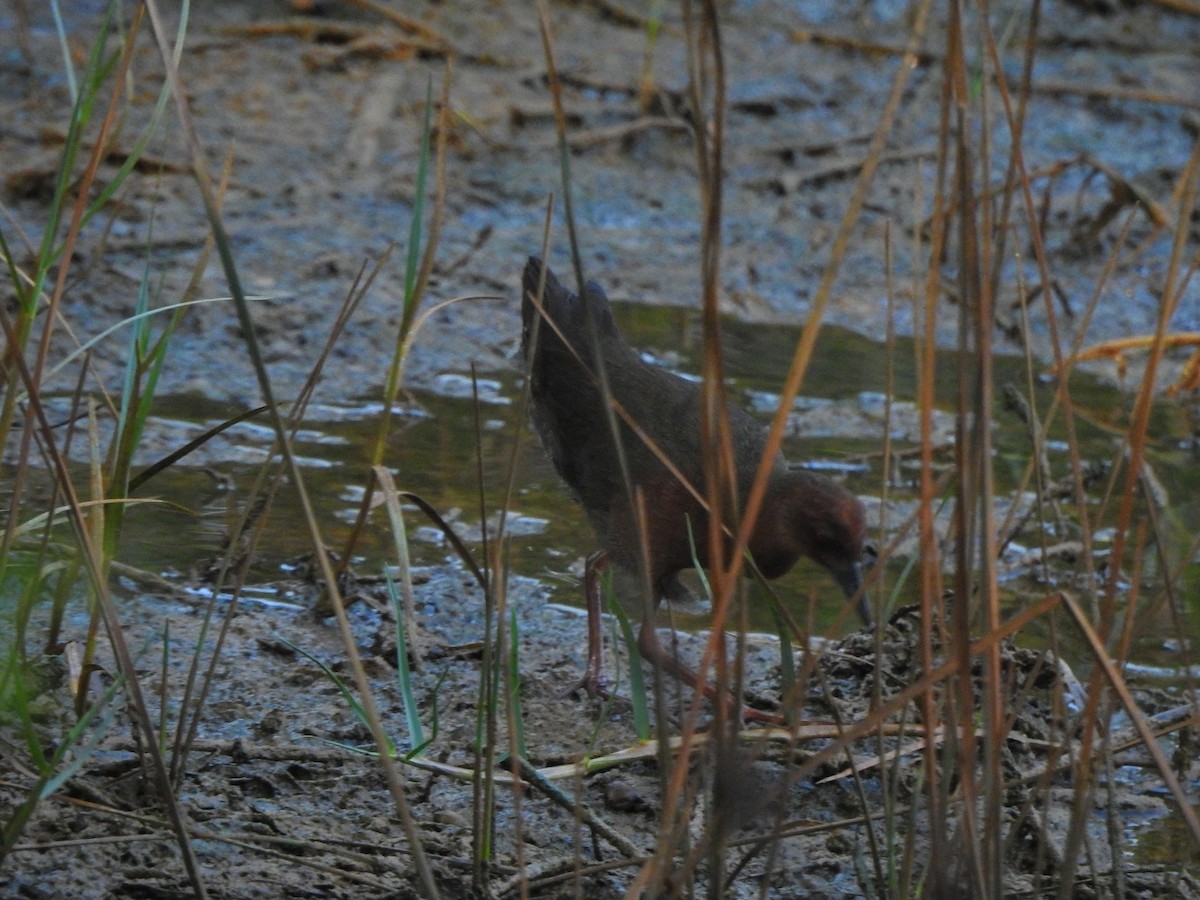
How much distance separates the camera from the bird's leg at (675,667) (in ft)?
7.13

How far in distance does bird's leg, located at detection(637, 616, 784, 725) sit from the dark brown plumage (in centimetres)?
6

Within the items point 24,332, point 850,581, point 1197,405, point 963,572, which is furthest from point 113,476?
point 1197,405

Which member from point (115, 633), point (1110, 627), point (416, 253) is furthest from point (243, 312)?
point (1110, 627)

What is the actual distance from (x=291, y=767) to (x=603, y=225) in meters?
5.27

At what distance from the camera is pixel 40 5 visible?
902 centimetres

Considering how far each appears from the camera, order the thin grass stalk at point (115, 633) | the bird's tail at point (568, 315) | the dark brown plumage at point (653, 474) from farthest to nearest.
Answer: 1. the bird's tail at point (568, 315)
2. the dark brown plumage at point (653, 474)
3. the thin grass stalk at point (115, 633)

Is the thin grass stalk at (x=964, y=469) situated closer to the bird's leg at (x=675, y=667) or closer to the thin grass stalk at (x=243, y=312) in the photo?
the bird's leg at (x=675, y=667)

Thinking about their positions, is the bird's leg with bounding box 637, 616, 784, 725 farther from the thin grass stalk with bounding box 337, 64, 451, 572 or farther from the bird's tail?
the bird's tail

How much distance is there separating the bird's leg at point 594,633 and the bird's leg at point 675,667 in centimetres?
15

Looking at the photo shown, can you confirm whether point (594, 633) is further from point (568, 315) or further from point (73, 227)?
point (73, 227)

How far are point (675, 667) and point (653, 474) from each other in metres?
1.86

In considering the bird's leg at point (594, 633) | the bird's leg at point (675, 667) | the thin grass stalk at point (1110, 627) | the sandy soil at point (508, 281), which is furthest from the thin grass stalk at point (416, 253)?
the thin grass stalk at point (1110, 627)

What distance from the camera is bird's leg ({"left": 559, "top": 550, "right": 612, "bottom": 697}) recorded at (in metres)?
3.86

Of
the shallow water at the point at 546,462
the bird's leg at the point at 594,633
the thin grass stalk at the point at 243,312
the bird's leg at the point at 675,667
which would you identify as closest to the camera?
the thin grass stalk at the point at 243,312
